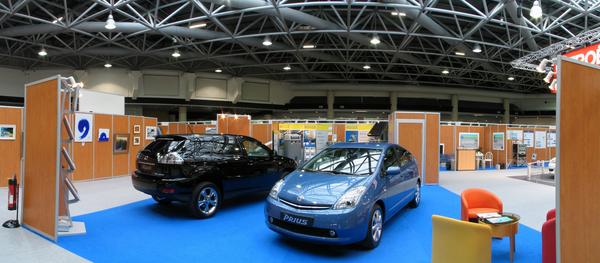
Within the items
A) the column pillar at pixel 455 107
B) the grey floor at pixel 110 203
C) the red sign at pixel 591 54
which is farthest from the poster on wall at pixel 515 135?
the column pillar at pixel 455 107

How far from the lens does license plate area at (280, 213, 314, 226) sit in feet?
12.2

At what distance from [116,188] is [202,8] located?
688 cm

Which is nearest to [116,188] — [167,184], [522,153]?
[167,184]

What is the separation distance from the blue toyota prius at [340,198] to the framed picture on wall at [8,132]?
8405mm

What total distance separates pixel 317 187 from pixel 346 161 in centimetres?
97

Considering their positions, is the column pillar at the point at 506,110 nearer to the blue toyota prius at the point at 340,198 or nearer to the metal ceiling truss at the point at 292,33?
the metal ceiling truss at the point at 292,33

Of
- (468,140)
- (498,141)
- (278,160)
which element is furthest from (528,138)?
(278,160)

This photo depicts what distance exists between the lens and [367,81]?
25.9 m

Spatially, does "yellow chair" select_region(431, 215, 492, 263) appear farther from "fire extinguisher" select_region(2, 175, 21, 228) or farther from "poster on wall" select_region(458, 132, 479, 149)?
"poster on wall" select_region(458, 132, 479, 149)

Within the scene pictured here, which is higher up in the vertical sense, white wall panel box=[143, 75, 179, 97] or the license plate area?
white wall panel box=[143, 75, 179, 97]

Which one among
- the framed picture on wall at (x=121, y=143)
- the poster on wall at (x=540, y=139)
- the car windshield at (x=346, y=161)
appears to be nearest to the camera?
the car windshield at (x=346, y=161)

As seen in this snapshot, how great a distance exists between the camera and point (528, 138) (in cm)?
1697

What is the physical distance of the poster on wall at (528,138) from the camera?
55.0 ft

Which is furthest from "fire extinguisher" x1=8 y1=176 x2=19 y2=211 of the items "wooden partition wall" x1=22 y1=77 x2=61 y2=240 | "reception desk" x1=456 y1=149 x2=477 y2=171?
"reception desk" x1=456 y1=149 x2=477 y2=171
